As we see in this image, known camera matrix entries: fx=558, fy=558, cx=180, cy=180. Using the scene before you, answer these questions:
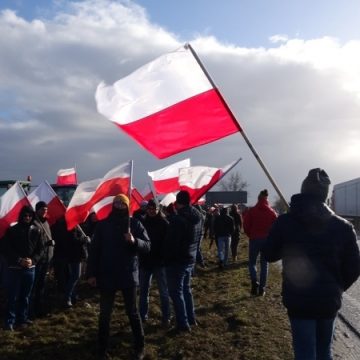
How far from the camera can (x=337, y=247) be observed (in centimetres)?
422

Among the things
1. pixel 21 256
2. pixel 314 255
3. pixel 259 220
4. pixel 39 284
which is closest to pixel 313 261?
pixel 314 255

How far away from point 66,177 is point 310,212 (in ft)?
51.0

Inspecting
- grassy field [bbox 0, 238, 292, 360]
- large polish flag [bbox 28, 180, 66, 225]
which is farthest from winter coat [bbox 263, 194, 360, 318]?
large polish flag [bbox 28, 180, 66, 225]

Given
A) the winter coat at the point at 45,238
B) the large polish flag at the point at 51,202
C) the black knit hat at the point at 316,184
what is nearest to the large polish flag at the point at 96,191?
the winter coat at the point at 45,238

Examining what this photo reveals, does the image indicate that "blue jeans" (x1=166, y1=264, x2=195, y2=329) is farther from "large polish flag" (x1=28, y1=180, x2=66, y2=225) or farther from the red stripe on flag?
"large polish flag" (x1=28, y1=180, x2=66, y2=225)

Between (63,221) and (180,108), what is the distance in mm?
3835

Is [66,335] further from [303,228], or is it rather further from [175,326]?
[303,228]

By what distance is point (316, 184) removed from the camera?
4.30 metres

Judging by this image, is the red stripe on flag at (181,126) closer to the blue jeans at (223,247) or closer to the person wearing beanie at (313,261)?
the person wearing beanie at (313,261)

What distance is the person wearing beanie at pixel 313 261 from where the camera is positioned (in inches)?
165

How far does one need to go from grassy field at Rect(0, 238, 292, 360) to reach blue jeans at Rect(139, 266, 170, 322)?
0.18 meters

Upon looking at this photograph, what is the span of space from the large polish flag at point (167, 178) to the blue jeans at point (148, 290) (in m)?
4.51

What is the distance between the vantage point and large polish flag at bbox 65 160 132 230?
287 inches

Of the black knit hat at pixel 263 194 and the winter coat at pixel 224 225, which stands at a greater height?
the black knit hat at pixel 263 194
